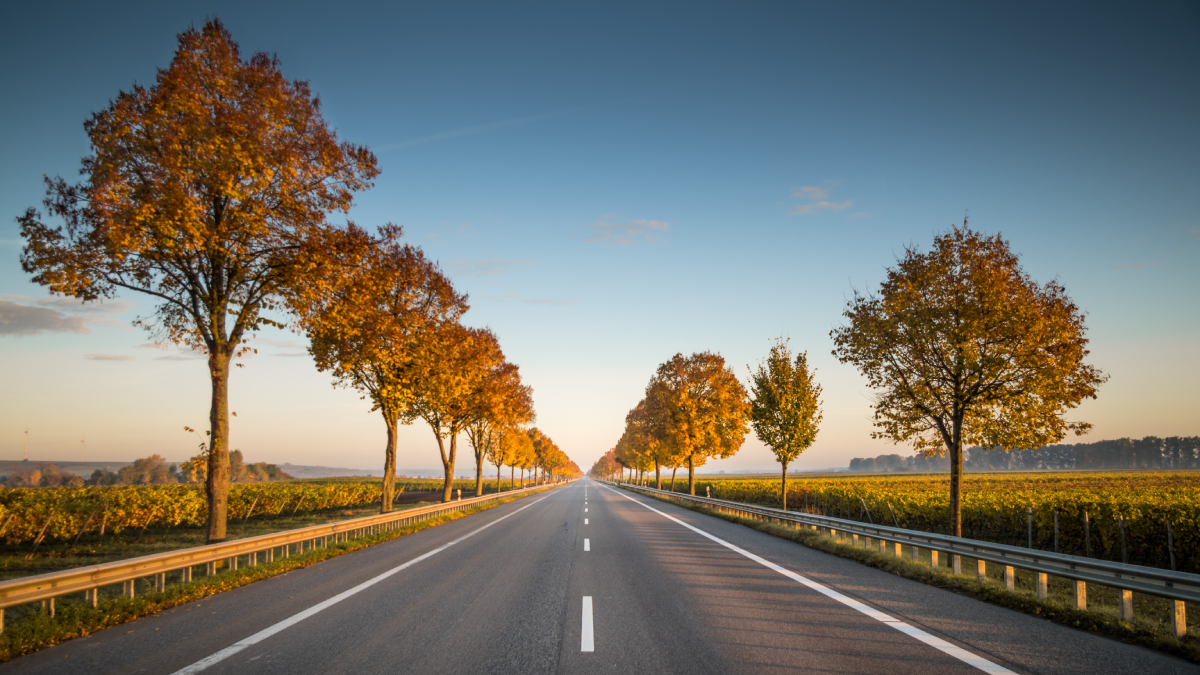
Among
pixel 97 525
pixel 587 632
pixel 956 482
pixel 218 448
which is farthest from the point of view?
pixel 97 525

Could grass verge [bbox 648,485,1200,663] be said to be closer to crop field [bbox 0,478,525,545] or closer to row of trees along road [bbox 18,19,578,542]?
row of trees along road [bbox 18,19,578,542]

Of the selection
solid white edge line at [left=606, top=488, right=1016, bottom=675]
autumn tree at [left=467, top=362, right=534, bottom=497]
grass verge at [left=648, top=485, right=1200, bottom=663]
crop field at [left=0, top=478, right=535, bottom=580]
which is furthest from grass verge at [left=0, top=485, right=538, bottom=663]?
autumn tree at [left=467, top=362, right=534, bottom=497]

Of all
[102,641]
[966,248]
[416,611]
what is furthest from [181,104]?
[966,248]

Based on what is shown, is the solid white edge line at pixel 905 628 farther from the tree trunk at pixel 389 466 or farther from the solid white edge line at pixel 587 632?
the tree trunk at pixel 389 466

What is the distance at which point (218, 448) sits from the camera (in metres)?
10.8

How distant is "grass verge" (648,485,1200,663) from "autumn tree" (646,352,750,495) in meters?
24.2

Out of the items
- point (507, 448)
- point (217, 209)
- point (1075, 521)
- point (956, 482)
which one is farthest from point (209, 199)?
point (507, 448)

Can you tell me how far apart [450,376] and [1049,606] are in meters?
19.2

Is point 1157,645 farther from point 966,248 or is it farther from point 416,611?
point 966,248

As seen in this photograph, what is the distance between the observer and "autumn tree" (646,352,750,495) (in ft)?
118

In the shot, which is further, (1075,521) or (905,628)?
(1075,521)

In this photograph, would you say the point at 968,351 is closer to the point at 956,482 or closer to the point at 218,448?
the point at 956,482

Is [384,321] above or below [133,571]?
above

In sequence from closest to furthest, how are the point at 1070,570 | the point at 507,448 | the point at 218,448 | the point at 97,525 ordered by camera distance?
the point at 1070,570, the point at 218,448, the point at 97,525, the point at 507,448
